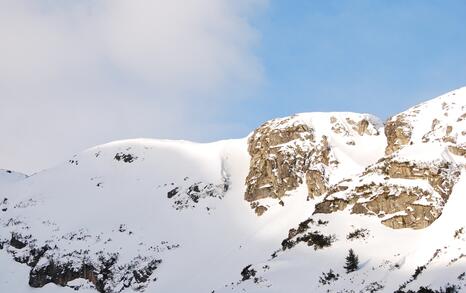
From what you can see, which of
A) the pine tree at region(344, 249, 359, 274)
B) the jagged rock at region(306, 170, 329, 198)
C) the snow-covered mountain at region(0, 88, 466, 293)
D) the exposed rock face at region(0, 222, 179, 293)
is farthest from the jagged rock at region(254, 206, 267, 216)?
the pine tree at region(344, 249, 359, 274)

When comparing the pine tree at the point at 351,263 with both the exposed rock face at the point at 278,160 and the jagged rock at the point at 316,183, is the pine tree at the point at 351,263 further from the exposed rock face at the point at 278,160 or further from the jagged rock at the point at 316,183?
the exposed rock face at the point at 278,160

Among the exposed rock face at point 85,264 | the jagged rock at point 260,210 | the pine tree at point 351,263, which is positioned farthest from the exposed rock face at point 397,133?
the pine tree at point 351,263

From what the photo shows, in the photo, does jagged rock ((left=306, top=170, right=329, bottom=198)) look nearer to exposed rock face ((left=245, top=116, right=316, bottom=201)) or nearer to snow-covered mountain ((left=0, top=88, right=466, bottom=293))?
snow-covered mountain ((left=0, top=88, right=466, bottom=293))

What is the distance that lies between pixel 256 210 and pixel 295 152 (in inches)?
492

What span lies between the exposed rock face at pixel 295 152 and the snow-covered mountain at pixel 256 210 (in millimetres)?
231

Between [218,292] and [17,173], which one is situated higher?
[17,173]

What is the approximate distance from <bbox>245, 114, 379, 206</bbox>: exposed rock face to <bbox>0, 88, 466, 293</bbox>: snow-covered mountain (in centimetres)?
23

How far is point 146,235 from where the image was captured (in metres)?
99.7

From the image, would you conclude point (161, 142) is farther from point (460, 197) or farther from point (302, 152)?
point (460, 197)

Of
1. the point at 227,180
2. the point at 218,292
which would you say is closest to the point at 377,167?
the point at 218,292

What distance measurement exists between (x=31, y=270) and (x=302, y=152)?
153 ft

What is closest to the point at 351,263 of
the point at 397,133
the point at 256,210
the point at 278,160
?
Result: the point at 397,133

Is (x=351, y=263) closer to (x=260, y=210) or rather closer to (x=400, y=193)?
(x=400, y=193)

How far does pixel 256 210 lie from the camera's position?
99.3 m
